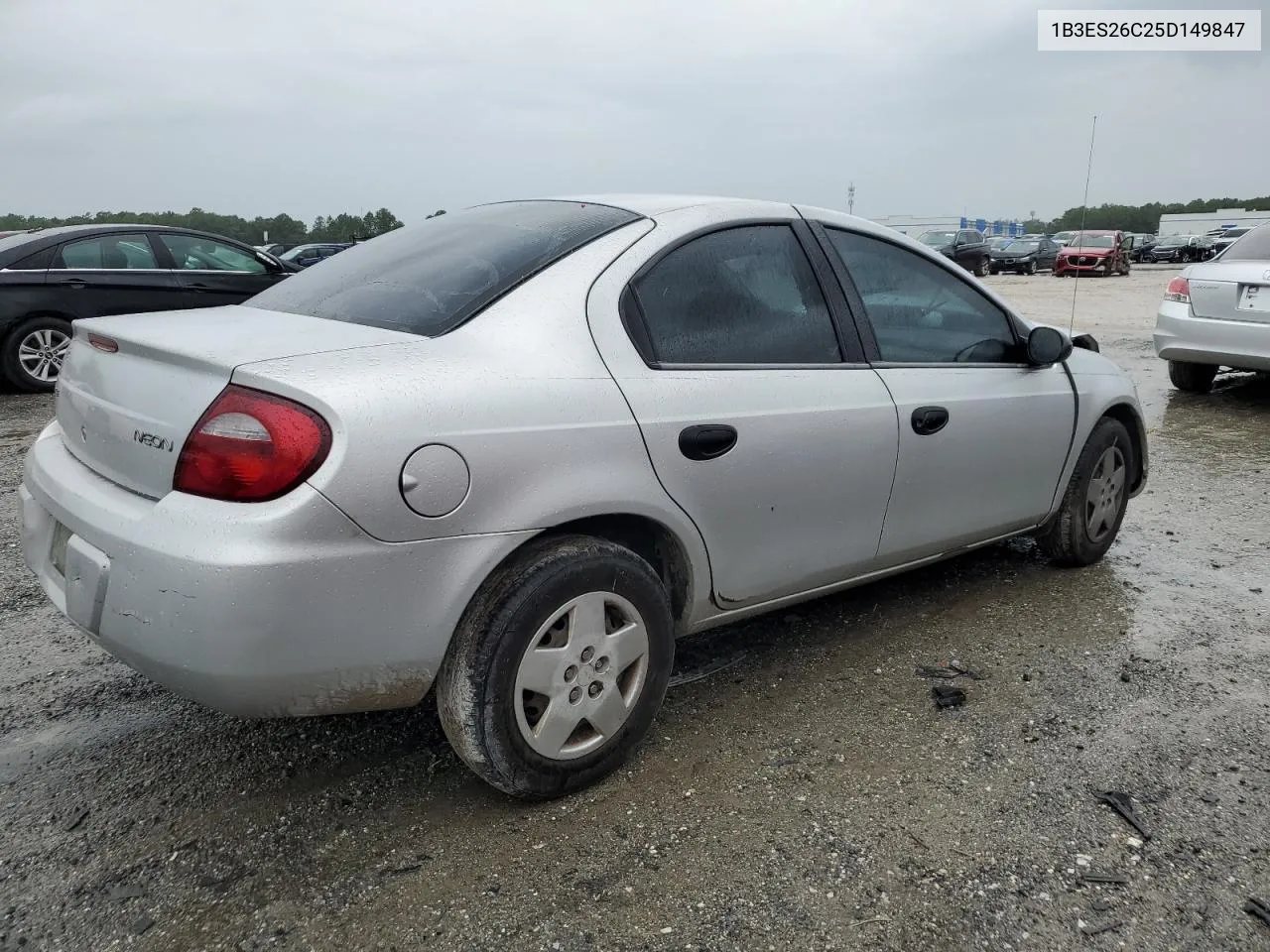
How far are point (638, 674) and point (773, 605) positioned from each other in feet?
2.02

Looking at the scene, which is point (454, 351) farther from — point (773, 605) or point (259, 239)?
point (259, 239)

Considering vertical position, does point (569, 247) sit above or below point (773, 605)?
above

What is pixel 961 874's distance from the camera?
7.43 feet

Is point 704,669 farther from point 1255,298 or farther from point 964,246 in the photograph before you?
point 964,246

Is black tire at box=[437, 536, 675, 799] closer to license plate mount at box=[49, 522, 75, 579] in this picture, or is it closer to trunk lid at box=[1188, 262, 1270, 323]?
license plate mount at box=[49, 522, 75, 579]

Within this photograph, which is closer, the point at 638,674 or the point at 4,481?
the point at 638,674

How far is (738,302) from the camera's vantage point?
290 centimetres

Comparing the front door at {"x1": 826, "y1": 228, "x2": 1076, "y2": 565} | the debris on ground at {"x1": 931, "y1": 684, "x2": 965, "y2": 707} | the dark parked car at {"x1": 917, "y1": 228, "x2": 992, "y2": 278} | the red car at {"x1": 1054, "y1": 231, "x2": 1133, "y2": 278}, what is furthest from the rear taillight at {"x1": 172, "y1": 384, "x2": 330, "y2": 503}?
the red car at {"x1": 1054, "y1": 231, "x2": 1133, "y2": 278}

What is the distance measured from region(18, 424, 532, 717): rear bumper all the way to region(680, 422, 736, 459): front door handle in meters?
0.53

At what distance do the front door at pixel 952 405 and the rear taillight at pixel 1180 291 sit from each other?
17.2 ft

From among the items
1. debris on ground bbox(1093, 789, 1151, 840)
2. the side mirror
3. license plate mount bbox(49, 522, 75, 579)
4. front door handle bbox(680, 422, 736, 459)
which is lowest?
debris on ground bbox(1093, 789, 1151, 840)

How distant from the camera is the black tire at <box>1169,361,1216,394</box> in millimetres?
8820

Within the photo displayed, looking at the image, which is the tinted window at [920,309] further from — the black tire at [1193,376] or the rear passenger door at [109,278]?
the rear passenger door at [109,278]

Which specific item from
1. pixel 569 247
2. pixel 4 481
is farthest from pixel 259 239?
pixel 569 247
